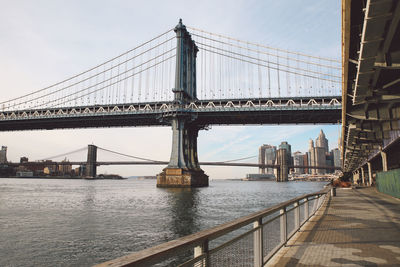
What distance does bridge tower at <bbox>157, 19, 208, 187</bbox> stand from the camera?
206 ft

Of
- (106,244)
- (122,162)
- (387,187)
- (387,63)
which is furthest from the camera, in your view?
(122,162)

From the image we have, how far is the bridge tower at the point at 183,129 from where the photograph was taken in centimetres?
6269

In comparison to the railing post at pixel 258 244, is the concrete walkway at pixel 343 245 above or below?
below

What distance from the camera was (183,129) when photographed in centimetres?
6906

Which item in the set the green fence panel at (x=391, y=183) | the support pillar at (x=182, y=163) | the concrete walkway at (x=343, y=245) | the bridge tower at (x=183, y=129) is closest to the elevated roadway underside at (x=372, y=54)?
the concrete walkway at (x=343, y=245)

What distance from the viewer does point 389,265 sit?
5.61 metres

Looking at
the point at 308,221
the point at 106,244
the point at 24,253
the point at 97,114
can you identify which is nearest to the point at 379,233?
the point at 308,221

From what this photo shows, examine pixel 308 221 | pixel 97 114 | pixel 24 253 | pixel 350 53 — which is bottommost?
pixel 24 253

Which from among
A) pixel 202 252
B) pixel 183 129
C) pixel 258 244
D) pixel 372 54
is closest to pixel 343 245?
pixel 258 244

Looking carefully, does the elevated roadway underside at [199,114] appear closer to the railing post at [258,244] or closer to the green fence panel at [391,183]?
the green fence panel at [391,183]

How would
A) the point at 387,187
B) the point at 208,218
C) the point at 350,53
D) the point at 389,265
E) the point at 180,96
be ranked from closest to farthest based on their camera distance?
the point at 389,265 < the point at 350,53 < the point at 208,218 < the point at 387,187 < the point at 180,96

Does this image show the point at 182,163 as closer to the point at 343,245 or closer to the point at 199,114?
the point at 199,114

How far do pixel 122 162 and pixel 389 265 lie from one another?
579 feet

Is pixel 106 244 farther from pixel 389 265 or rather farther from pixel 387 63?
pixel 387 63
